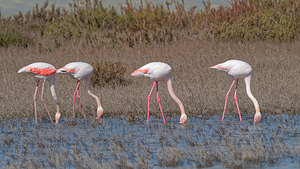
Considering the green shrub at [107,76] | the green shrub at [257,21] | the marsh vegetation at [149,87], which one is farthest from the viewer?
the green shrub at [257,21]

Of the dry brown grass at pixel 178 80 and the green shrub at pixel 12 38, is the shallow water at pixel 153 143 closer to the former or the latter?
the dry brown grass at pixel 178 80

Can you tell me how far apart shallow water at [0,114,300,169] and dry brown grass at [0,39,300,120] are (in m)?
0.75

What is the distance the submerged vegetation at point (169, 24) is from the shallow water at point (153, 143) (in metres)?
10.9

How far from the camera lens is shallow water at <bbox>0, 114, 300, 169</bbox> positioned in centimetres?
692

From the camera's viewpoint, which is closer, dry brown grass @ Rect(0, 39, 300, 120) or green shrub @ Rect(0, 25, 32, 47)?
dry brown grass @ Rect(0, 39, 300, 120)

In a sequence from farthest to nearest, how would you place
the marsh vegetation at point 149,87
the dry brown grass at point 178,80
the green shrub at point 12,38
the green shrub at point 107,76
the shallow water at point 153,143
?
the green shrub at point 12,38
the green shrub at point 107,76
the dry brown grass at point 178,80
the marsh vegetation at point 149,87
the shallow water at point 153,143

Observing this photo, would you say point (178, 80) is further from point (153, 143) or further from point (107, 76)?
point (153, 143)

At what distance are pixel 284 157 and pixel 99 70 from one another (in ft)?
26.9

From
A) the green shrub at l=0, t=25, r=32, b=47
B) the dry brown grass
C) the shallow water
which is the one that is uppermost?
the green shrub at l=0, t=25, r=32, b=47

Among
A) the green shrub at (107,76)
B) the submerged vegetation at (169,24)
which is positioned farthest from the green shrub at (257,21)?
the green shrub at (107,76)

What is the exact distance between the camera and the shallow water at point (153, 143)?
272 inches

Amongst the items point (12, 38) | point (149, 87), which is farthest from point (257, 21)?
point (12, 38)

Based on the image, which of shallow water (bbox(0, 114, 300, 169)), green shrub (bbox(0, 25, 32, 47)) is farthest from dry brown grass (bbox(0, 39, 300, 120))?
green shrub (bbox(0, 25, 32, 47))

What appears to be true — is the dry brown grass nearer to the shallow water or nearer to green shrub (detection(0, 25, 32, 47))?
the shallow water
